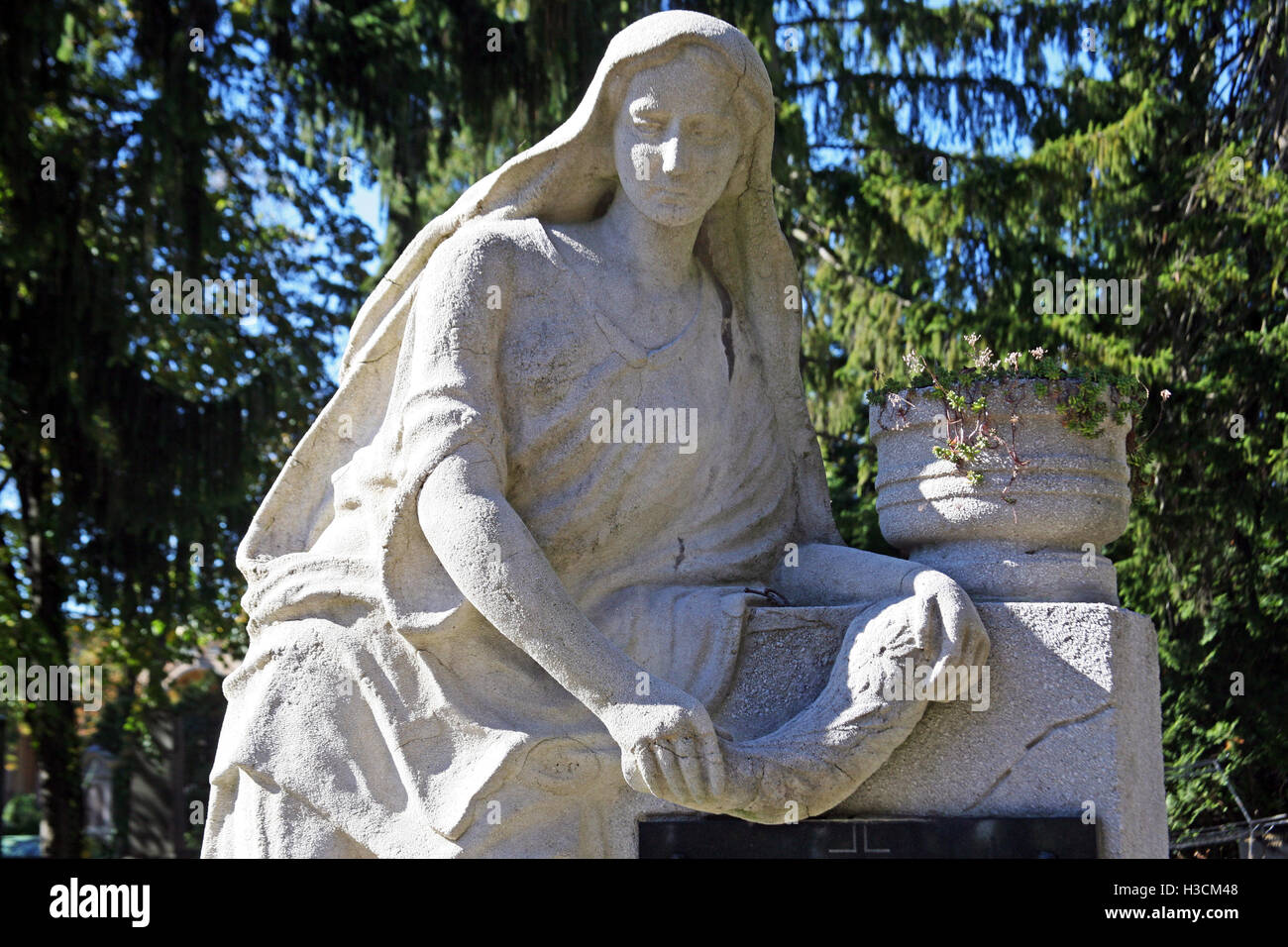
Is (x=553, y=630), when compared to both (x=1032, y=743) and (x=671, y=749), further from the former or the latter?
(x=1032, y=743)

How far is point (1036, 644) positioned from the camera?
4230mm

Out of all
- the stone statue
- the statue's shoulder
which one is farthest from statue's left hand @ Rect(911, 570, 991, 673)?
the statue's shoulder

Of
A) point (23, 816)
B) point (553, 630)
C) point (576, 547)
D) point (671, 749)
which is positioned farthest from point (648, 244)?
point (23, 816)

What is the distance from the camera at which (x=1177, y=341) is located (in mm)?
10648

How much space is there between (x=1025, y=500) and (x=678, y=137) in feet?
4.69

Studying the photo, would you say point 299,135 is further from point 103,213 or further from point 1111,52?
point 1111,52

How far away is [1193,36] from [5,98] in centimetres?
847

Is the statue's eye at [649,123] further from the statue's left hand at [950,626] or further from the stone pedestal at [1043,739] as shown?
the stone pedestal at [1043,739]

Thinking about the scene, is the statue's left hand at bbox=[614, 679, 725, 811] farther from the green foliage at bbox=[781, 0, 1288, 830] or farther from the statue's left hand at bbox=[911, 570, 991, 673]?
the green foliage at bbox=[781, 0, 1288, 830]

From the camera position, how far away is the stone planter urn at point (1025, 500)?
4344 mm

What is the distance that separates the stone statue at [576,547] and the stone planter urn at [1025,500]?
24 cm

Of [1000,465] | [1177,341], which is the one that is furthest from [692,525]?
[1177,341]
